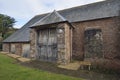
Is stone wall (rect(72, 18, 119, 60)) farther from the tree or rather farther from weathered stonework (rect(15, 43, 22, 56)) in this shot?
the tree

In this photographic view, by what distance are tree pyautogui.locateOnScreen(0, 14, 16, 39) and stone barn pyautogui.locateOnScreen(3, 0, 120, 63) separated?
26.1 m

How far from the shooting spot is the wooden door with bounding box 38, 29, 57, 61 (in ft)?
57.8

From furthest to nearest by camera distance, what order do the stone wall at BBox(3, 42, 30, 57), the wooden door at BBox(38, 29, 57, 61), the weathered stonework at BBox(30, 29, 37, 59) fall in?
the stone wall at BBox(3, 42, 30, 57)
the weathered stonework at BBox(30, 29, 37, 59)
the wooden door at BBox(38, 29, 57, 61)

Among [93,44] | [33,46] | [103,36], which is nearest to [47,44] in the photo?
[33,46]

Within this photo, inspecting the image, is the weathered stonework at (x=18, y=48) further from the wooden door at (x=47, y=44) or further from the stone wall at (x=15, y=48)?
the wooden door at (x=47, y=44)

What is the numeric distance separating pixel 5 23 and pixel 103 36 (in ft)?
117

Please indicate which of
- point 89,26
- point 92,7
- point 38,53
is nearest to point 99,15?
point 89,26

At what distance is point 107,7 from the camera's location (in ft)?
62.2

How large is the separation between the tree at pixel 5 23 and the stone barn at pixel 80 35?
26140 millimetres

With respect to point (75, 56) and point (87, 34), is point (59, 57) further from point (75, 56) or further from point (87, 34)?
point (87, 34)

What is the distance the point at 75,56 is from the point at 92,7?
6.54 m

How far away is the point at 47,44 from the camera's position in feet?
60.3

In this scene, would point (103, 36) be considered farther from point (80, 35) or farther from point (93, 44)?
point (80, 35)

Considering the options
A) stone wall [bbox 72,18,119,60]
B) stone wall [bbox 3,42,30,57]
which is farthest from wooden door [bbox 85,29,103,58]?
stone wall [bbox 3,42,30,57]
